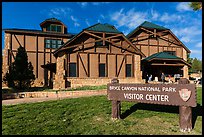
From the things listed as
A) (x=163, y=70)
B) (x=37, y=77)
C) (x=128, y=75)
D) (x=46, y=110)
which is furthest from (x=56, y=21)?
(x=46, y=110)

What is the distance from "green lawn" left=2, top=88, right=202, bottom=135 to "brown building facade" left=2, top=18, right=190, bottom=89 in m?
12.2

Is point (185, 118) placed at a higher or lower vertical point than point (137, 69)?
lower

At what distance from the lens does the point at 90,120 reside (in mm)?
7492

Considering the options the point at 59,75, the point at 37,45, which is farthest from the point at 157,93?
the point at 37,45

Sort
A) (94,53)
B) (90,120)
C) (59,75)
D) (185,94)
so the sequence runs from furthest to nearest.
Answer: (94,53), (59,75), (90,120), (185,94)

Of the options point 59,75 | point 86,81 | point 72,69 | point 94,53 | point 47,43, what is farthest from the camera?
point 47,43

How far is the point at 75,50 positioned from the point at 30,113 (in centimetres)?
1427

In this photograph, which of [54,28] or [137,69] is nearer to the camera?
[137,69]

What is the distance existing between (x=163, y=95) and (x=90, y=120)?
2969mm

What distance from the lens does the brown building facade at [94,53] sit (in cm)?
2195

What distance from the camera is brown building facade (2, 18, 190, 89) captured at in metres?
22.0

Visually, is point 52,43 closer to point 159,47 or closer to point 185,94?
point 159,47

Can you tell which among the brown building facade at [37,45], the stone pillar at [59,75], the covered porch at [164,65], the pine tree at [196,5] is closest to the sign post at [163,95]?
the pine tree at [196,5]

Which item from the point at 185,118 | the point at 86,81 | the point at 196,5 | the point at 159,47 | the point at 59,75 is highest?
the point at 159,47
